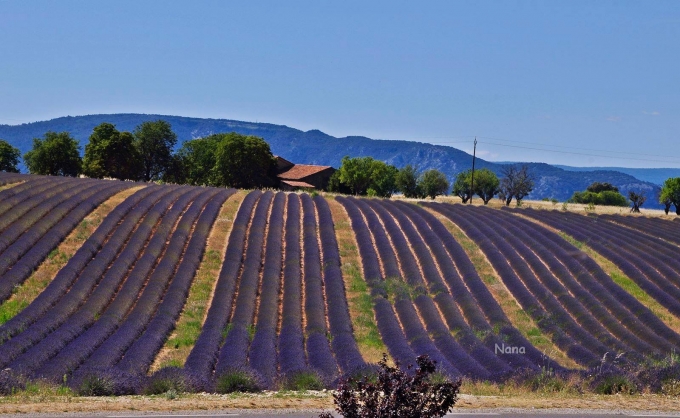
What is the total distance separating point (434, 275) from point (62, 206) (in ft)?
55.6

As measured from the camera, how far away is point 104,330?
18.9 metres

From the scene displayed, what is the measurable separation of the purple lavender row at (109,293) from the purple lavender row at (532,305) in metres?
13.9

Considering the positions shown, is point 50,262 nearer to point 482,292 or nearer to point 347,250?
point 347,250

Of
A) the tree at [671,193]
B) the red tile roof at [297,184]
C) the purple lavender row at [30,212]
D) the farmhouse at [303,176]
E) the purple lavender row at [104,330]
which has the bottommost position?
the purple lavender row at [104,330]

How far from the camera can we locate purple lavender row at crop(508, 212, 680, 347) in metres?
23.4

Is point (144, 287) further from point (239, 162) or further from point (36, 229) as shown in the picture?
point (239, 162)

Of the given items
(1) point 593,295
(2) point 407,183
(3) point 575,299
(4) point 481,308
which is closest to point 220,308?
(4) point 481,308

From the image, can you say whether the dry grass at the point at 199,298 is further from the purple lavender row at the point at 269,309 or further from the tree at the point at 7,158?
the tree at the point at 7,158

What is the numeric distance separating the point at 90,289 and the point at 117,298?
1.31 m

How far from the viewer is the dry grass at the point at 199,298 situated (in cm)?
1853

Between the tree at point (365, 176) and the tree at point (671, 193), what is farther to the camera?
the tree at point (365, 176)

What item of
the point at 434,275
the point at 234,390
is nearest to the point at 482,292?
the point at 434,275

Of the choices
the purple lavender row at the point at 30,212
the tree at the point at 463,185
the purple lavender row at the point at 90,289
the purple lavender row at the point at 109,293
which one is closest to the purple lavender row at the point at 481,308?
the purple lavender row at the point at 109,293

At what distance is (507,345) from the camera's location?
20.4 meters
